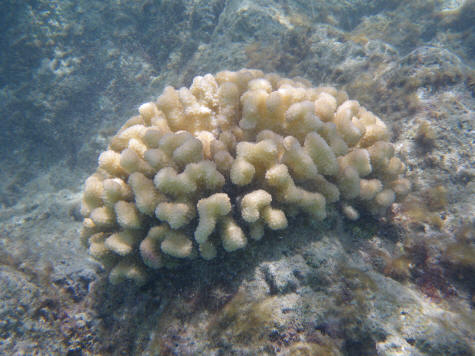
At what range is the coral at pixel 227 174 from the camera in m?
2.31

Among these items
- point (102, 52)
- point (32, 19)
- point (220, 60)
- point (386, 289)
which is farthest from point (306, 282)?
point (32, 19)

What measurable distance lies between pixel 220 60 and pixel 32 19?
791cm

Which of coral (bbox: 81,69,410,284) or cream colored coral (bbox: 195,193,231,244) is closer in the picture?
cream colored coral (bbox: 195,193,231,244)

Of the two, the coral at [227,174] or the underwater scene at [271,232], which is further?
the coral at [227,174]

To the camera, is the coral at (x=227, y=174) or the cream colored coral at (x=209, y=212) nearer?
the cream colored coral at (x=209, y=212)

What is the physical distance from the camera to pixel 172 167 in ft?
8.39

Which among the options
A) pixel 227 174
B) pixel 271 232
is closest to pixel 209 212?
pixel 227 174

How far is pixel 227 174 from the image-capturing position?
2496 millimetres

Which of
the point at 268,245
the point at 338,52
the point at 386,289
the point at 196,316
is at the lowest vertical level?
the point at 386,289

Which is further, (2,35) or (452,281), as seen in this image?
(2,35)

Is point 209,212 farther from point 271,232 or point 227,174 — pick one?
point 271,232

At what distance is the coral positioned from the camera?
231cm

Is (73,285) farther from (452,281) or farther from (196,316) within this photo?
(452,281)

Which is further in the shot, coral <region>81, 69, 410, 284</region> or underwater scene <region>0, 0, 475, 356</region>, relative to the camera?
coral <region>81, 69, 410, 284</region>
